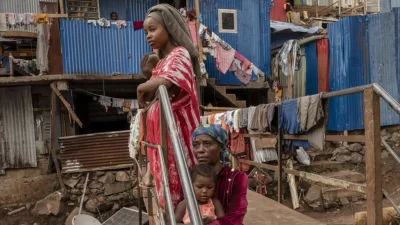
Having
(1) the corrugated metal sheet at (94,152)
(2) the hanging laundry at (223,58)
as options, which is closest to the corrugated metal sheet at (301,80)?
(2) the hanging laundry at (223,58)

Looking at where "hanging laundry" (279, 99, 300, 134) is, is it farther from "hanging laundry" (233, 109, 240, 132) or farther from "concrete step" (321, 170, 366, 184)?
"concrete step" (321, 170, 366, 184)

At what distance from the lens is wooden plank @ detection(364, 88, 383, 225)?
238 centimetres

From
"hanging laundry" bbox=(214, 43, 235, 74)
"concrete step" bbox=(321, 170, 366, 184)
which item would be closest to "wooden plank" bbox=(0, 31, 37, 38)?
"hanging laundry" bbox=(214, 43, 235, 74)

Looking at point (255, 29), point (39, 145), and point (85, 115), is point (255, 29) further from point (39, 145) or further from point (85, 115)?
point (39, 145)

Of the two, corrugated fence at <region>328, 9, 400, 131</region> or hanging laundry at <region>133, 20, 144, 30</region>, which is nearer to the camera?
corrugated fence at <region>328, 9, 400, 131</region>

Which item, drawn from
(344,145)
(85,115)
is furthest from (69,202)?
(344,145)

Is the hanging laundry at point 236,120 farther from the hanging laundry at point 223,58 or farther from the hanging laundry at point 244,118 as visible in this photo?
the hanging laundry at point 223,58

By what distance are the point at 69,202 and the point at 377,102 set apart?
9.10 metres

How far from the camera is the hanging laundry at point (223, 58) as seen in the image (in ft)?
32.9

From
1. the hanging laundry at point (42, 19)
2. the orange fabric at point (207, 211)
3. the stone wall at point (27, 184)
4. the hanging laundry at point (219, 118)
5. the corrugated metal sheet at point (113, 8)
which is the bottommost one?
the stone wall at point (27, 184)

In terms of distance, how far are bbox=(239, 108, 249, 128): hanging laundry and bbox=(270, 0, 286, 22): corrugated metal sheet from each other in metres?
10.0

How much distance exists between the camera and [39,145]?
9945 millimetres

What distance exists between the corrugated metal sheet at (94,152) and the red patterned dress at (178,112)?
7.88 m

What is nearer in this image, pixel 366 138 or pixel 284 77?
pixel 366 138
